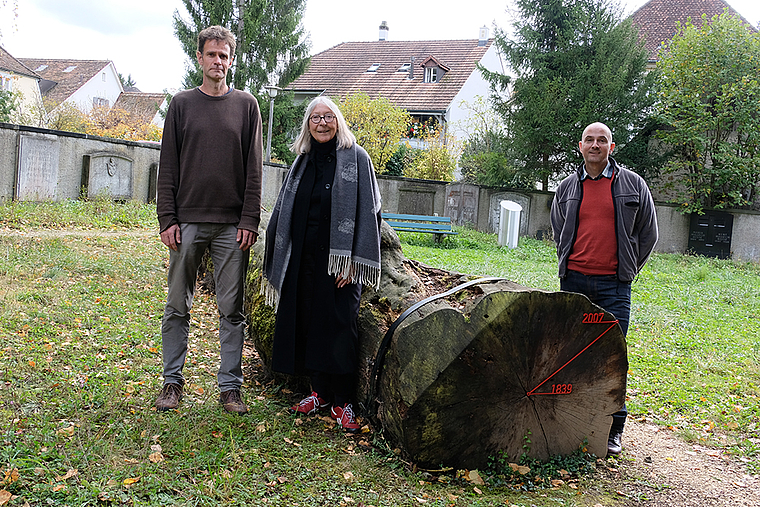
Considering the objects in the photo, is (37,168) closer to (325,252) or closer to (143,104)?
(325,252)

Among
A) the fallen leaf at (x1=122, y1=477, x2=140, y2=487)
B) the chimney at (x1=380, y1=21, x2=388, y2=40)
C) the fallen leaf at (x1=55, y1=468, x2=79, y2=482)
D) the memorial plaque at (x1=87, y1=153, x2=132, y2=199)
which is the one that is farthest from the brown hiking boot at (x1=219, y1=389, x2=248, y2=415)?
the chimney at (x1=380, y1=21, x2=388, y2=40)

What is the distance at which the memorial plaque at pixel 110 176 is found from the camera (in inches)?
536

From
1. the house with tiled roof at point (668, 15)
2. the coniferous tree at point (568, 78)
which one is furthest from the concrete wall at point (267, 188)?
the house with tiled roof at point (668, 15)

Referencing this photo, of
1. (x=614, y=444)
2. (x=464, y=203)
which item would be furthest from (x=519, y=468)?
(x=464, y=203)

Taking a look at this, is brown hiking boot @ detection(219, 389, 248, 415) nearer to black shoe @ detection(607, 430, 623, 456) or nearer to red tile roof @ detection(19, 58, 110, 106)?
black shoe @ detection(607, 430, 623, 456)

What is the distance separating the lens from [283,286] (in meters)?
3.96

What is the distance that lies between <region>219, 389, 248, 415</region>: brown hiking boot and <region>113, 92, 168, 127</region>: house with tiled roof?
3886cm

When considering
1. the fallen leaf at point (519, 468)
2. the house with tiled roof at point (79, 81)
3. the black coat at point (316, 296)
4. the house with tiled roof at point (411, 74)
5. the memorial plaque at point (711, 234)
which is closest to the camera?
the fallen leaf at point (519, 468)

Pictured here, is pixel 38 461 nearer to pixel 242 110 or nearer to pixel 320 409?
pixel 320 409

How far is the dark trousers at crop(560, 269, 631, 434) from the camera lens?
4.04 m

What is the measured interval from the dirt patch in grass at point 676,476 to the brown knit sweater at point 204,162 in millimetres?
2730

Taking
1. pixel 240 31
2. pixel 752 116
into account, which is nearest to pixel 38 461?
pixel 752 116

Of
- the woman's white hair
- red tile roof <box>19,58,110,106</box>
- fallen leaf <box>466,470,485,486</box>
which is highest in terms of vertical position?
red tile roof <box>19,58,110,106</box>

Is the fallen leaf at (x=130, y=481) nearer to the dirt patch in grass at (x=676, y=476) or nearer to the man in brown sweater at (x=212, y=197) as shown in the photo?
the man in brown sweater at (x=212, y=197)
